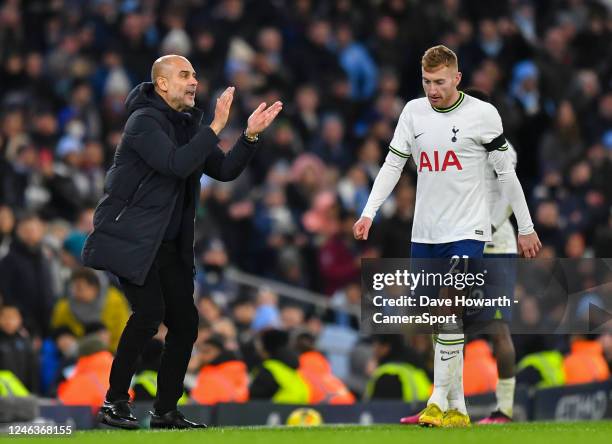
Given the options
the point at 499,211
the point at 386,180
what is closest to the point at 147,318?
the point at 386,180

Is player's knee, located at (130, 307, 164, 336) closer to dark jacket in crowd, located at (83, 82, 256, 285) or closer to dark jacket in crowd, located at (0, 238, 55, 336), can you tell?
dark jacket in crowd, located at (83, 82, 256, 285)

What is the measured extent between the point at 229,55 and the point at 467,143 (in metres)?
10.9

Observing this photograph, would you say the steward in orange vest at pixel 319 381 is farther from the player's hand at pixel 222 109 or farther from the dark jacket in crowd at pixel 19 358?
the player's hand at pixel 222 109

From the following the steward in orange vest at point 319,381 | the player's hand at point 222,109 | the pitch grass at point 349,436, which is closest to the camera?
the pitch grass at point 349,436

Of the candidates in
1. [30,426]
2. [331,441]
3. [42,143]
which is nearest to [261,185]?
[42,143]

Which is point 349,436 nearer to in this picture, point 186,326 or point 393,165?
point 186,326

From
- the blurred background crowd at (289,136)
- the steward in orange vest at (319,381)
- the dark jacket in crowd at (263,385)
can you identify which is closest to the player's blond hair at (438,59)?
the dark jacket in crowd at (263,385)

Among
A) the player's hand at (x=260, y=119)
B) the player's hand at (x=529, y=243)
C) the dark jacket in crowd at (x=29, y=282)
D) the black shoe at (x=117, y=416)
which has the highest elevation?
the dark jacket in crowd at (x=29, y=282)

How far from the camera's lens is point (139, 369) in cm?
1272

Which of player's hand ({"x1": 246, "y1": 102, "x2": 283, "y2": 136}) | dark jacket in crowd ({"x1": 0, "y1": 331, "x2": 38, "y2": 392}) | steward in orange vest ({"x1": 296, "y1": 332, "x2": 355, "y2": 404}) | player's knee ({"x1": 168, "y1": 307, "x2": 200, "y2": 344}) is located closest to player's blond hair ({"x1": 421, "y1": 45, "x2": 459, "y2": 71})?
player's hand ({"x1": 246, "y1": 102, "x2": 283, "y2": 136})

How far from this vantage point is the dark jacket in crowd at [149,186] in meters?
8.92

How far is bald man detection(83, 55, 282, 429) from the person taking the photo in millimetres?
8945

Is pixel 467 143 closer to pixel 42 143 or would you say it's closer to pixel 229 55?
pixel 42 143

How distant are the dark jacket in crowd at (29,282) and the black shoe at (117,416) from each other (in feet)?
19.9
